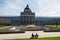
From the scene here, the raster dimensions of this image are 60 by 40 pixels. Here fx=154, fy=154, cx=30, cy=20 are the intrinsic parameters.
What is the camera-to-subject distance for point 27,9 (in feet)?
247

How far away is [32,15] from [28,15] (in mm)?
1954

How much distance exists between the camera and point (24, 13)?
74.6 meters

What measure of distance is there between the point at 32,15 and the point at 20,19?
6153mm

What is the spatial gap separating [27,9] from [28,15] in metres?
3.01

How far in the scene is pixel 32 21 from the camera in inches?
2879

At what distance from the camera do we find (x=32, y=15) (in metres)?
74.8

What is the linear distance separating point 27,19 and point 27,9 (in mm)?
5253

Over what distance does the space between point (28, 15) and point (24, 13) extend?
7.18 feet

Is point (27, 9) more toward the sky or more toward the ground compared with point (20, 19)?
more toward the sky

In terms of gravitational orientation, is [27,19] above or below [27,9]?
below

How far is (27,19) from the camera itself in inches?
2889

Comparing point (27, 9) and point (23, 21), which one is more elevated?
point (27, 9)

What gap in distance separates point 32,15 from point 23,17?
4.50 m
